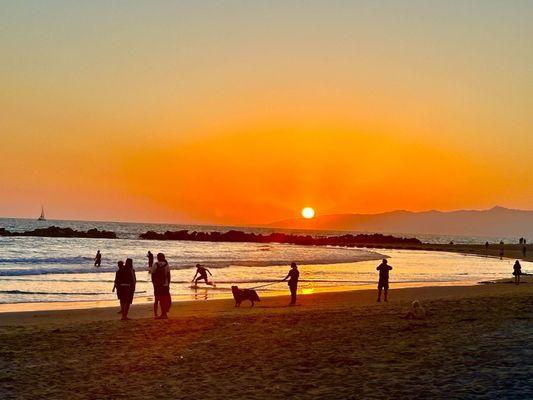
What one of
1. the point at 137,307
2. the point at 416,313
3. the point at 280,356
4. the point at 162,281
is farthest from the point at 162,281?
the point at 416,313

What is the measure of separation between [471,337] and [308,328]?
3.76 m

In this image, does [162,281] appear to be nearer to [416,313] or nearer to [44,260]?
[416,313]

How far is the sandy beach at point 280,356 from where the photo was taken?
8.59 metres

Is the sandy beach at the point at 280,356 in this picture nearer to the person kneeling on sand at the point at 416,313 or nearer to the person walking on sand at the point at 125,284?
the person kneeling on sand at the point at 416,313

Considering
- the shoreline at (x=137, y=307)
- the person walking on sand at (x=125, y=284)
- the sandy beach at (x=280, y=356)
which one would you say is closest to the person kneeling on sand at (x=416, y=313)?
the sandy beach at (x=280, y=356)

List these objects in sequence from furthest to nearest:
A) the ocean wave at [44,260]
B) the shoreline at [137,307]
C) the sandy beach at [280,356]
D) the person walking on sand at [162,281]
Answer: the ocean wave at [44,260] → the shoreline at [137,307] → the person walking on sand at [162,281] → the sandy beach at [280,356]

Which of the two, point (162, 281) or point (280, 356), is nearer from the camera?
point (280, 356)

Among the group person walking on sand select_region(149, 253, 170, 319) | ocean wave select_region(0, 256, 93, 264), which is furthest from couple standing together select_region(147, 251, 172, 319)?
ocean wave select_region(0, 256, 93, 264)

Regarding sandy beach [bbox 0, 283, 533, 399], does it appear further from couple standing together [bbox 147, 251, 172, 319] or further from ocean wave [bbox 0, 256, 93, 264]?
ocean wave [bbox 0, 256, 93, 264]

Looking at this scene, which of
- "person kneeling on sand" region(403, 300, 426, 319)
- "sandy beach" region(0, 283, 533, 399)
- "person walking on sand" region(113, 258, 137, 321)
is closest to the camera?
"sandy beach" region(0, 283, 533, 399)

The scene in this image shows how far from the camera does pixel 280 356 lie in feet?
35.6

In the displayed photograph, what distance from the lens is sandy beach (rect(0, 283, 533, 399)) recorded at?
338 inches

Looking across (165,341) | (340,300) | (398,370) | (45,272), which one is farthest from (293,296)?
(45,272)

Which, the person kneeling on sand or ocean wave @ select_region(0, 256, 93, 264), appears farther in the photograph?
ocean wave @ select_region(0, 256, 93, 264)
